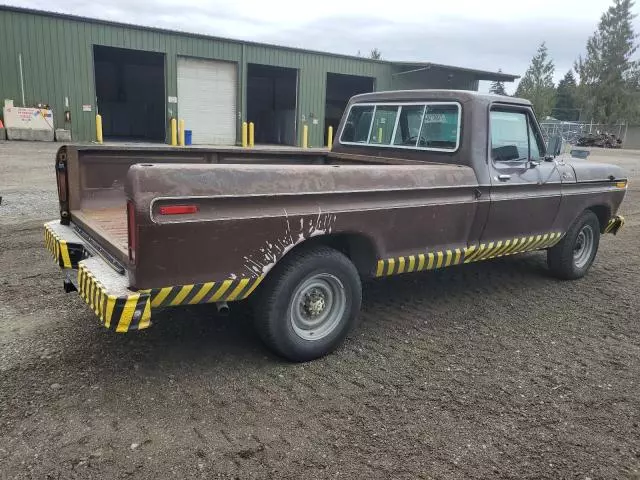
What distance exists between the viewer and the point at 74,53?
64.6 feet

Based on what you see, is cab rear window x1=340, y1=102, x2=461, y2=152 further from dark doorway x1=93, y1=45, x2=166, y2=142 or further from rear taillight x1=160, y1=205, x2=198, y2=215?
dark doorway x1=93, y1=45, x2=166, y2=142

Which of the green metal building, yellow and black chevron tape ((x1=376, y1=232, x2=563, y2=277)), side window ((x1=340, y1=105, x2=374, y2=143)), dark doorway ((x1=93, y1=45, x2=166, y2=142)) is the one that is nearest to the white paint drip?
yellow and black chevron tape ((x1=376, y1=232, x2=563, y2=277))

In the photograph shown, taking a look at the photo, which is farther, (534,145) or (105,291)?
(534,145)

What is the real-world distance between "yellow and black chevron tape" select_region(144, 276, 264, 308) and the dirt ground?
60cm

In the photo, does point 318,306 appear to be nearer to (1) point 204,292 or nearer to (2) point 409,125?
(1) point 204,292

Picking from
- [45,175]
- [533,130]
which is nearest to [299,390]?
[533,130]

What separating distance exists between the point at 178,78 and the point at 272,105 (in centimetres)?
1022

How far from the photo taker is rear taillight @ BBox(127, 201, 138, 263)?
2.85 meters

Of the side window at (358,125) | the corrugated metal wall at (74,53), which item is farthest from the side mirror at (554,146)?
the corrugated metal wall at (74,53)

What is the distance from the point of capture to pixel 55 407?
3.04 m

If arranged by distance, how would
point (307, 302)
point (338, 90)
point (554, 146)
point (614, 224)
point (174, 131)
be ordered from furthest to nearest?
point (338, 90), point (174, 131), point (614, 224), point (554, 146), point (307, 302)

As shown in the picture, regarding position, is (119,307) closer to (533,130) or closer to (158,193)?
(158,193)

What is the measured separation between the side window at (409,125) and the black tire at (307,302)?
6.00 feet

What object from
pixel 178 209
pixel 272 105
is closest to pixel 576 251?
pixel 178 209
